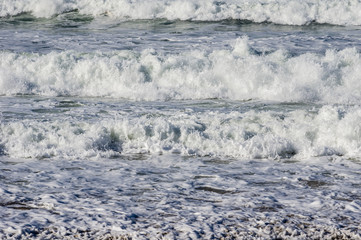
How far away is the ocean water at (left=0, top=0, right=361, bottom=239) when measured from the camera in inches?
204

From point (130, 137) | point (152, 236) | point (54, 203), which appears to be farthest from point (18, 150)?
point (152, 236)

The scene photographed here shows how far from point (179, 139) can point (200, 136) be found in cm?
31

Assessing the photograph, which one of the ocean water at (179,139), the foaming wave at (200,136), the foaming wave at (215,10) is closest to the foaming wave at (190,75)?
the ocean water at (179,139)

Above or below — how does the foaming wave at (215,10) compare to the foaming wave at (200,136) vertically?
above

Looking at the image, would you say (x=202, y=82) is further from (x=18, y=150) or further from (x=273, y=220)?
(x=273, y=220)

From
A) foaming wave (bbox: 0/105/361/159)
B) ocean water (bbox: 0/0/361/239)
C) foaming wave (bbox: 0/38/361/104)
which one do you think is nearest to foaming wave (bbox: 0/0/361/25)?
ocean water (bbox: 0/0/361/239)

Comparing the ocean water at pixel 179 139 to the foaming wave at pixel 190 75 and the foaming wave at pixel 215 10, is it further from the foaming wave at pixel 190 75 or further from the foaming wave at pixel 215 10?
the foaming wave at pixel 215 10

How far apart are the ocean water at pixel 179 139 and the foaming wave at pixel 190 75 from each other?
0.04 metres

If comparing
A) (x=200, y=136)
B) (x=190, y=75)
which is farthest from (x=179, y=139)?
(x=190, y=75)

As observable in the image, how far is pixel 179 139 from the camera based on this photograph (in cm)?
820

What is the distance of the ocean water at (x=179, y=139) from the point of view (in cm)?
518

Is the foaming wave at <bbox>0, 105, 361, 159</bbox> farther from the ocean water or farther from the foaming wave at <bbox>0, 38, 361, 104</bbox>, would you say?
the foaming wave at <bbox>0, 38, 361, 104</bbox>

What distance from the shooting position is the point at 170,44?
1659 centimetres

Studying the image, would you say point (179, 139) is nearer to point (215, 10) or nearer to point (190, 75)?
point (190, 75)
